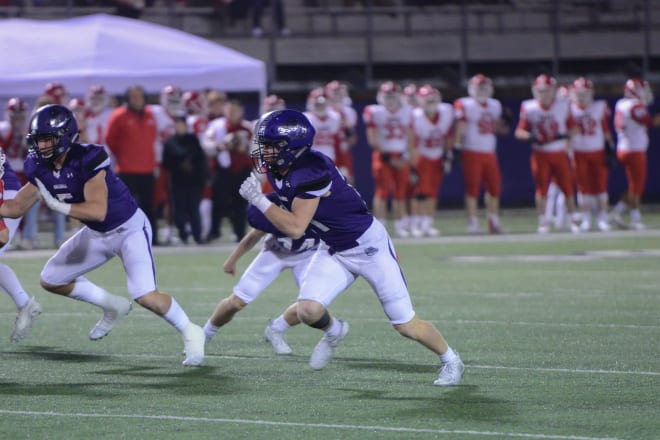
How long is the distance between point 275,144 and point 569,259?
815 cm

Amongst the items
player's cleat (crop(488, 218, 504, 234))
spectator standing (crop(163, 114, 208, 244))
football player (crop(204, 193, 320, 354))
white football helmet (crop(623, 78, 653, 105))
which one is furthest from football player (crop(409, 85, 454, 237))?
football player (crop(204, 193, 320, 354))

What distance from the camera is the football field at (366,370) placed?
6.05 m

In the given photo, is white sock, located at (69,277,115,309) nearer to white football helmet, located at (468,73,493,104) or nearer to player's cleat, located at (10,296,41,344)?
player's cleat, located at (10,296,41,344)

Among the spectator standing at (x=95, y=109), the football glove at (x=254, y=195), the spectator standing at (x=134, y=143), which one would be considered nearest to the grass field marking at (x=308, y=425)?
the football glove at (x=254, y=195)

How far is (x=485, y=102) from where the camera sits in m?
18.2

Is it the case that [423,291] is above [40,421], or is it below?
below

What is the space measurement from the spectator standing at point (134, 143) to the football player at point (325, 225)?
903 cm

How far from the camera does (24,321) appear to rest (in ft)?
27.8

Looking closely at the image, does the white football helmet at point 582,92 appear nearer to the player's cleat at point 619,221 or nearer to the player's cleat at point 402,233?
the player's cleat at point 619,221

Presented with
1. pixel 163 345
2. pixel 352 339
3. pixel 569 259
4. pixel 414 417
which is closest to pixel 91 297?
pixel 163 345

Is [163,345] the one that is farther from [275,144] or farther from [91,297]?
[275,144]

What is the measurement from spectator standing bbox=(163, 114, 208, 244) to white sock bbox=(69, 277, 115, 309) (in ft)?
25.6

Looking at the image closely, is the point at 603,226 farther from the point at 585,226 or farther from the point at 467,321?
the point at 467,321

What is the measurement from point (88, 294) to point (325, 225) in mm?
2004
